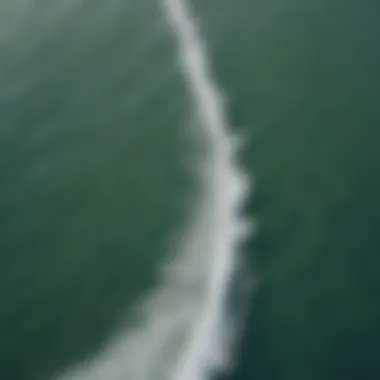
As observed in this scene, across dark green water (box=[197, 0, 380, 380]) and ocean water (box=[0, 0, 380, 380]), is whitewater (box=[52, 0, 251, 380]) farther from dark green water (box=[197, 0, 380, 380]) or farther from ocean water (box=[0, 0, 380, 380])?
dark green water (box=[197, 0, 380, 380])

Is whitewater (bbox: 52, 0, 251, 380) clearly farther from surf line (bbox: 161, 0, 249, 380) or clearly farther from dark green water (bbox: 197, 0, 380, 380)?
dark green water (bbox: 197, 0, 380, 380)

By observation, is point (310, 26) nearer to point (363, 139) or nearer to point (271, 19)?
point (271, 19)

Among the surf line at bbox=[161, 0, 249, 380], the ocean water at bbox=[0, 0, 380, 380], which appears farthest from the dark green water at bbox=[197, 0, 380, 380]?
the surf line at bbox=[161, 0, 249, 380]

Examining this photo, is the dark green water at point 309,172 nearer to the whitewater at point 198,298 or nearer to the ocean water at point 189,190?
the ocean water at point 189,190

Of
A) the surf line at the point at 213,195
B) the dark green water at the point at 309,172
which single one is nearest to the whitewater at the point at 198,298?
the surf line at the point at 213,195

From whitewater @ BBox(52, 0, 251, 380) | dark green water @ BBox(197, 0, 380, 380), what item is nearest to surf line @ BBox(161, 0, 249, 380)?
whitewater @ BBox(52, 0, 251, 380)

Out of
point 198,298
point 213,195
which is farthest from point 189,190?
point 198,298

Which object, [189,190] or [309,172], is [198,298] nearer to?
[189,190]
